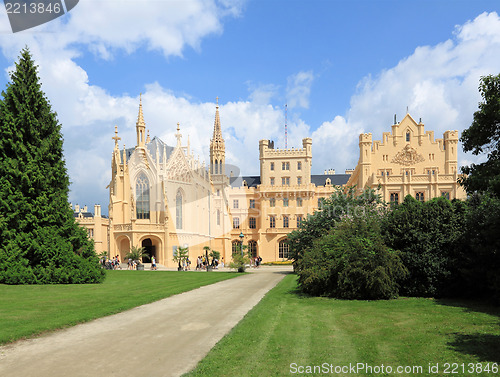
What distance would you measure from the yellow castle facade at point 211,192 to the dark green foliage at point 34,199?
2762 cm

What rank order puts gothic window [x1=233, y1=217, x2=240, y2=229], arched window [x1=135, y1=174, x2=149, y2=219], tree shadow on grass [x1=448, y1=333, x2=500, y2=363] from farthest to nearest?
gothic window [x1=233, y1=217, x2=240, y2=229] → arched window [x1=135, y1=174, x2=149, y2=219] → tree shadow on grass [x1=448, y1=333, x2=500, y2=363]

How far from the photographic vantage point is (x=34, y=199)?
22203 millimetres

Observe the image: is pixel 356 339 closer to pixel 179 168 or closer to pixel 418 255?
pixel 418 255

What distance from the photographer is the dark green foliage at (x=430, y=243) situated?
16812 mm

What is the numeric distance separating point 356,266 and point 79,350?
1167 cm

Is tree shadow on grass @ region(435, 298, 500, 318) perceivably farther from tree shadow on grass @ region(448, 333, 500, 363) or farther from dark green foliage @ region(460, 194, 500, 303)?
tree shadow on grass @ region(448, 333, 500, 363)

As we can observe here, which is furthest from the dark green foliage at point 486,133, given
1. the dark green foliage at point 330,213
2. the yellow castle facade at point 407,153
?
the yellow castle facade at point 407,153

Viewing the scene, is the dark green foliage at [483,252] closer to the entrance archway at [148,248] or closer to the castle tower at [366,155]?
the castle tower at [366,155]

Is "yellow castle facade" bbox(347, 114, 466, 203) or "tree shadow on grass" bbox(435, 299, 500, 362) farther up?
"yellow castle facade" bbox(347, 114, 466, 203)

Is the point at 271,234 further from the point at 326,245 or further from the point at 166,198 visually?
the point at 326,245

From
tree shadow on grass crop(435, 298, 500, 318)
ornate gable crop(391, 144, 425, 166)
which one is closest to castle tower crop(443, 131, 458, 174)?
ornate gable crop(391, 144, 425, 166)

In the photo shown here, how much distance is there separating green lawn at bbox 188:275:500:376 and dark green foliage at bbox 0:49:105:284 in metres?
13.2

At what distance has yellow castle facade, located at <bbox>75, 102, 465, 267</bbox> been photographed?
2102 inches

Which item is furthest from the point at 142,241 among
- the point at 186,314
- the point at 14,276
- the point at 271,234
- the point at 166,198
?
the point at 186,314
